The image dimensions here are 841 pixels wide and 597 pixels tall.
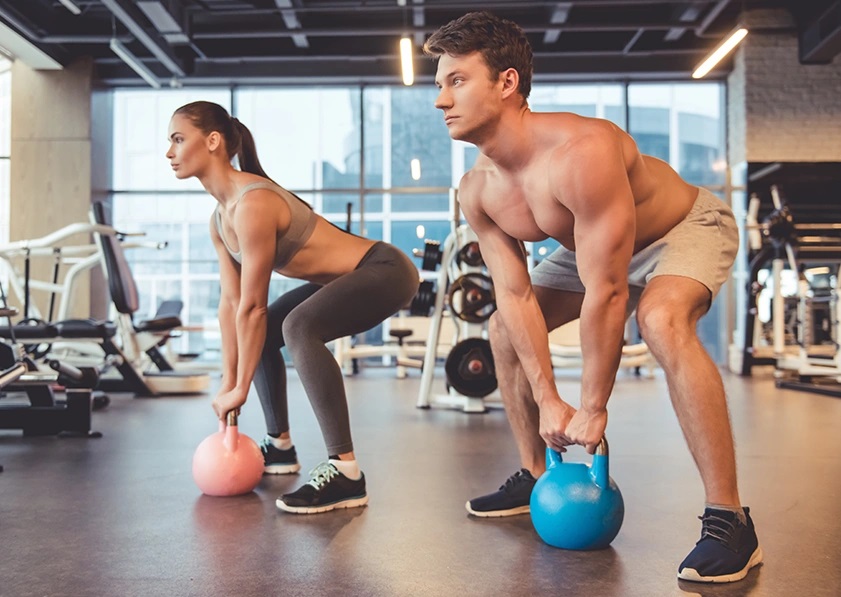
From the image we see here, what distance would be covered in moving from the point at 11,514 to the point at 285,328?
0.83m

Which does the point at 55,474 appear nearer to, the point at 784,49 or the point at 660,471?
the point at 660,471

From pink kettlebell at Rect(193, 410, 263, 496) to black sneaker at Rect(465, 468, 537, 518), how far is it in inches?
25.7

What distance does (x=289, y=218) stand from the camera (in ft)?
7.12

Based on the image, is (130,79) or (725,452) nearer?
(725,452)

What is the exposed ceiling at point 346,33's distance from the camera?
24.4ft

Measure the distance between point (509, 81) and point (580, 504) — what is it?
0.86 metres

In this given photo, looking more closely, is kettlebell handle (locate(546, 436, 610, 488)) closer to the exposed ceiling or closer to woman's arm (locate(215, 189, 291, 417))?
woman's arm (locate(215, 189, 291, 417))

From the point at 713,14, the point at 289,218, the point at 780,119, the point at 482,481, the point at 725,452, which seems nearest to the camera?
the point at 725,452

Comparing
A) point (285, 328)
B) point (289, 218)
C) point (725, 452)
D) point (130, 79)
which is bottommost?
point (725, 452)

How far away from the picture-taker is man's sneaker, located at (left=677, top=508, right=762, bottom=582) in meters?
1.46

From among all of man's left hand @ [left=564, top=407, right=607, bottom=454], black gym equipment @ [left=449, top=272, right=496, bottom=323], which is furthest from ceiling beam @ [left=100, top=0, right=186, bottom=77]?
man's left hand @ [left=564, top=407, right=607, bottom=454]

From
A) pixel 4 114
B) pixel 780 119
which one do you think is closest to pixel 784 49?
pixel 780 119

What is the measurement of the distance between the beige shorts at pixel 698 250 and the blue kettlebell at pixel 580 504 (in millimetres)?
397

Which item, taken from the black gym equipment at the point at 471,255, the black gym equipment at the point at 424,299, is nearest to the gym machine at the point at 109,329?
the black gym equipment at the point at 424,299
